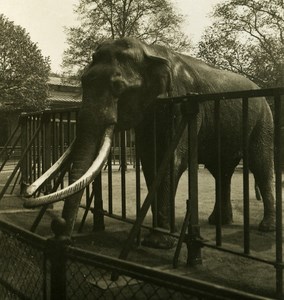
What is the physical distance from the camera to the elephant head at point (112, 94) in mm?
4551

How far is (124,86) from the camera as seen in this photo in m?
4.79

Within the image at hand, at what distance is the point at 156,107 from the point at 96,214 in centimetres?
167

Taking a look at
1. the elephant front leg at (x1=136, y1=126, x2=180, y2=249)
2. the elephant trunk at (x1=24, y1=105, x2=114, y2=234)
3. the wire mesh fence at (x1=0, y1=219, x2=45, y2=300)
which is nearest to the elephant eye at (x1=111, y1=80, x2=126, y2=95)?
the elephant trunk at (x1=24, y1=105, x2=114, y2=234)

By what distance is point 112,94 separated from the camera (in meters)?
4.70

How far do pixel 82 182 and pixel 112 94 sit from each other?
1.05 metres

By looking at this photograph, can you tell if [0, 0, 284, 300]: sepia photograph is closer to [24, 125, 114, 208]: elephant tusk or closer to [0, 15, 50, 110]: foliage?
[24, 125, 114, 208]: elephant tusk

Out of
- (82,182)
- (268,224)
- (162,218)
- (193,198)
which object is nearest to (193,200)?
(193,198)

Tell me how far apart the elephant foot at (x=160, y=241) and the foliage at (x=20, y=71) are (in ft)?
76.8

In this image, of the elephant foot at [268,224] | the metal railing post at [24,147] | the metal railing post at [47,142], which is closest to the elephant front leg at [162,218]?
the elephant foot at [268,224]

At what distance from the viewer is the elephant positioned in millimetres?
4579

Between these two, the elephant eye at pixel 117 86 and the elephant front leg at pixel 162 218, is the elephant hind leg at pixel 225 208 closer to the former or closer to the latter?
the elephant front leg at pixel 162 218

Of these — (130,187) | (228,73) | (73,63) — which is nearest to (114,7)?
(73,63)

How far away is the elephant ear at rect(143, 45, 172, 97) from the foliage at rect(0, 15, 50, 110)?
23053mm

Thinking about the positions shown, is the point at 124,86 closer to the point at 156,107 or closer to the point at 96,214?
the point at 156,107
